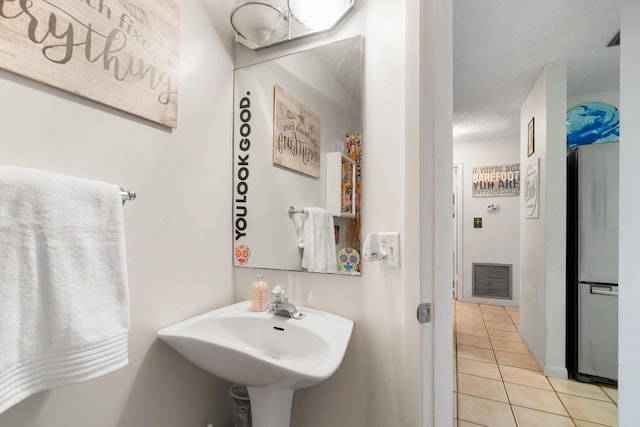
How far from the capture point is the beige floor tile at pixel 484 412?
1.70 metres

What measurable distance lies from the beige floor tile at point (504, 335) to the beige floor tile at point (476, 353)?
40 centimetres

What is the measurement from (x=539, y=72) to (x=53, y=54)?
3.12m

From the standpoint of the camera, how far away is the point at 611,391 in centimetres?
201

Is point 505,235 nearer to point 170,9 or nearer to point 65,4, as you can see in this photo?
point 170,9

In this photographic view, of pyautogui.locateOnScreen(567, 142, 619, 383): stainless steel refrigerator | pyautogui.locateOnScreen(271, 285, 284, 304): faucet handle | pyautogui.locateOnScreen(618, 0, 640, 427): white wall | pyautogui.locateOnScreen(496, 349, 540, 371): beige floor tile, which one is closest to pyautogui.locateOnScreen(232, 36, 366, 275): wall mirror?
pyautogui.locateOnScreen(271, 285, 284, 304): faucet handle

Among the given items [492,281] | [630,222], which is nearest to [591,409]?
[630,222]

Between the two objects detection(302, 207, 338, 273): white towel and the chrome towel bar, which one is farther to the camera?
detection(302, 207, 338, 273): white towel

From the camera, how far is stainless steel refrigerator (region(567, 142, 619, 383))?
204 centimetres

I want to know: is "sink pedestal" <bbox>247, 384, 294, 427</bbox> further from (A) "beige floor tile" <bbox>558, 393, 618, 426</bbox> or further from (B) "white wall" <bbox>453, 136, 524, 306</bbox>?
(B) "white wall" <bbox>453, 136, 524, 306</bbox>

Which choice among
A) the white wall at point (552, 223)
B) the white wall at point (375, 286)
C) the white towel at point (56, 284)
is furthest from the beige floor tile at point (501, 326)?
the white towel at point (56, 284)

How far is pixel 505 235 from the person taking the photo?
4.03 metres

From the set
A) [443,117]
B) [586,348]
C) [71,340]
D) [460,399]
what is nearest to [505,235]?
[586,348]

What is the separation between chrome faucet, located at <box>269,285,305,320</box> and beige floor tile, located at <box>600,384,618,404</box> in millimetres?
2305

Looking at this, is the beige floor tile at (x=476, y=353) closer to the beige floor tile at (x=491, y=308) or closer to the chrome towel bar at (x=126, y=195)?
the beige floor tile at (x=491, y=308)
